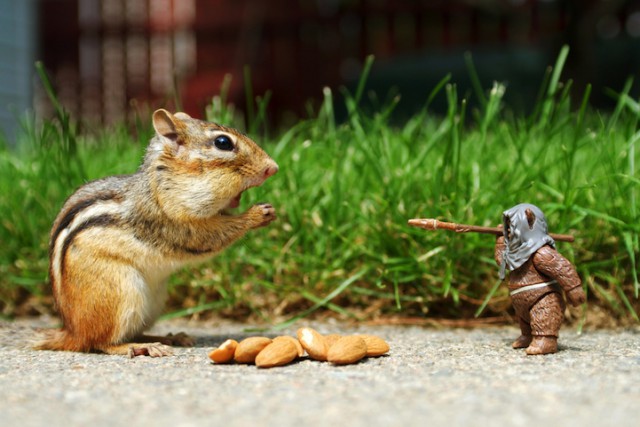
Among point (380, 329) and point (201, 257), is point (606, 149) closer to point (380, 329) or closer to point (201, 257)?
point (380, 329)

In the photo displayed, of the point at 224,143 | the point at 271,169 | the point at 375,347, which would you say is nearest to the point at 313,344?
the point at 375,347

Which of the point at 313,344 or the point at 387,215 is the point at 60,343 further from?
the point at 387,215

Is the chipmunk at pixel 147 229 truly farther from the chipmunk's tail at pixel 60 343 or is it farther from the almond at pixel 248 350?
the almond at pixel 248 350

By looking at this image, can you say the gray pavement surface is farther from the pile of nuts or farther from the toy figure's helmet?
the toy figure's helmet

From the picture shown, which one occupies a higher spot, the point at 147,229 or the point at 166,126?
the point at 166,126

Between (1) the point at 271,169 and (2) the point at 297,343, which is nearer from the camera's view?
(2) the point at 297,343

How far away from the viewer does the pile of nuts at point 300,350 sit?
2.35 meters

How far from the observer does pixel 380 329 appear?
3166 millimetres

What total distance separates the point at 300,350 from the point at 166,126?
903 millimetres

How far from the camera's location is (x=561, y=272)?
2.35 m

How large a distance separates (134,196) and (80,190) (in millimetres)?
265

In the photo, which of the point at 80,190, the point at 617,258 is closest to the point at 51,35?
the point at 80,190

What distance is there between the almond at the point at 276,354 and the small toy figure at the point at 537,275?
69 centimetres

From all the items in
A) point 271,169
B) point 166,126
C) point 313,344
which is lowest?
point 313,344
